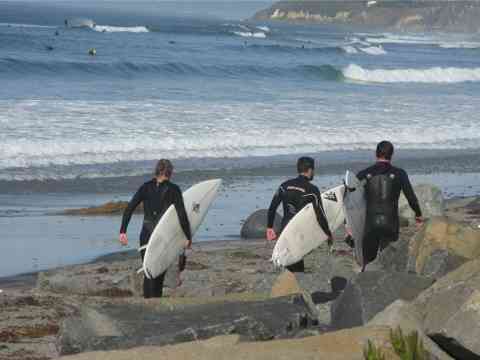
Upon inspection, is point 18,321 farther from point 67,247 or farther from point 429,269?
point 67,247

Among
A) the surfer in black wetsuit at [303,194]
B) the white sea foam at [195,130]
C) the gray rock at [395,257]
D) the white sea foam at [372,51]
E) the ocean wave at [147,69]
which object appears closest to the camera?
the gray rock at [395,257]

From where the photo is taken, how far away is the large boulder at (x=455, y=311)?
623cm

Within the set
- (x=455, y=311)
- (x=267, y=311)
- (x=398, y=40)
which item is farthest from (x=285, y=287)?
(x=398, y=40)

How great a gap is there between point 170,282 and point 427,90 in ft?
110

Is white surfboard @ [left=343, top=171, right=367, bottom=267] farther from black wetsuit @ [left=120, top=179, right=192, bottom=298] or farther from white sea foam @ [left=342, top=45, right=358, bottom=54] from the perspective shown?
white sea foam @ [left=342, top=45, right=358, bottom=54]

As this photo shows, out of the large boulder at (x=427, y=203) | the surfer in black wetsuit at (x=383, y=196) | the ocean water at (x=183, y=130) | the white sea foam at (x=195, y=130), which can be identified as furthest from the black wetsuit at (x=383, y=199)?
the white sea foam at (x=195, y=130)

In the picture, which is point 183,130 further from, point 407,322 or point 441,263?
point 407,322

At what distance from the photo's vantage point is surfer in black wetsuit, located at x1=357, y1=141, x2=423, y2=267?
9750 mm

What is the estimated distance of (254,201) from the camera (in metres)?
16.4

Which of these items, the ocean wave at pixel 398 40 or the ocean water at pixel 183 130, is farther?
the ocean wave at pixel 398 40

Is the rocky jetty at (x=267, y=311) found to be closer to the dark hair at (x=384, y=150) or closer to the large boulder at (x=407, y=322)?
the large boulder at (x=407, y=322)

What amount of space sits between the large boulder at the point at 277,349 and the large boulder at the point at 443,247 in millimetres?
2661

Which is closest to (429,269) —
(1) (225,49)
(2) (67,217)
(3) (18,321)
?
(3) (18,321)

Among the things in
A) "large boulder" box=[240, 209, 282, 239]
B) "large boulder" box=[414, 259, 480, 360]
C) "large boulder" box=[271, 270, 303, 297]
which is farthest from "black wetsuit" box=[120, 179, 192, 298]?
"large boulder" box=[240, 209, 282, 239]
